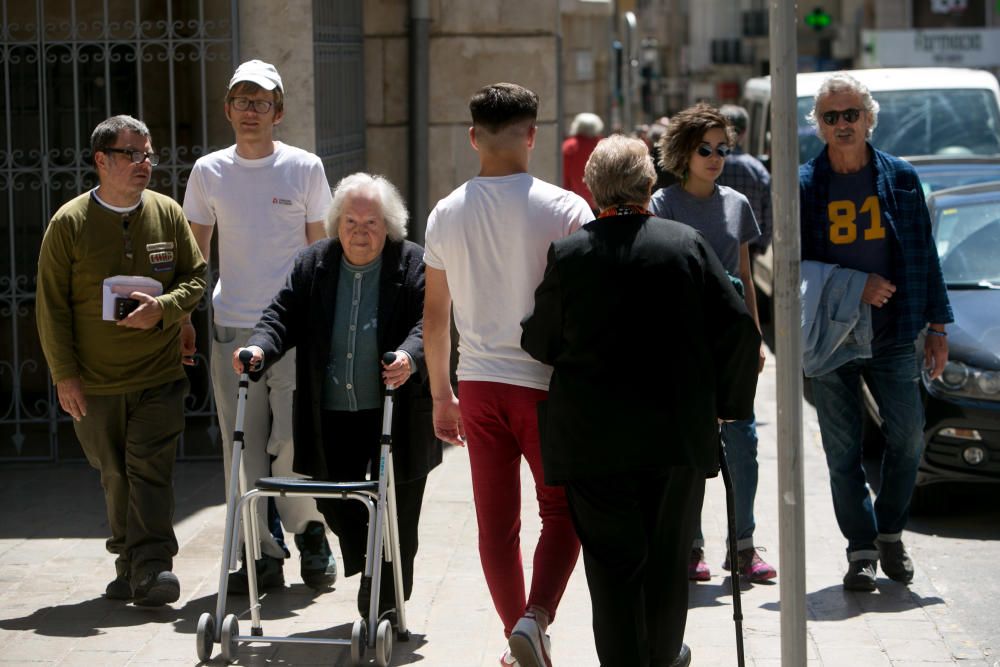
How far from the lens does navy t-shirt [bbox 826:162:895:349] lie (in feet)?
20.2

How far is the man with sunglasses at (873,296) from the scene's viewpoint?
20.1 feet

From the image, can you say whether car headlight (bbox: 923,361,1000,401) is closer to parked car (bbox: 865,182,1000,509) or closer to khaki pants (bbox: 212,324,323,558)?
parked car (bbox: 865,182,1000,509)

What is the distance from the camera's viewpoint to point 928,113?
43.3ft

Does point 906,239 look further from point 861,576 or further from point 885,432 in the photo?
point 861,576

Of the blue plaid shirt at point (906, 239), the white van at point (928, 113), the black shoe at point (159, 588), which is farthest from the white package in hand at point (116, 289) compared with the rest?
the white van at point (928, 113)

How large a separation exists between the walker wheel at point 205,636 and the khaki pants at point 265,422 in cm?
111

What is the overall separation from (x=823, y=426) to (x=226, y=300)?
2.46 metres

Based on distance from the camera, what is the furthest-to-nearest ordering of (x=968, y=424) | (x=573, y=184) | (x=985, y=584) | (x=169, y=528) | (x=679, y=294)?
(x=573, y=184) < (x=968, y=424) < (x=985, y=584) < (x=169, y=528) < (x=679, y=294)

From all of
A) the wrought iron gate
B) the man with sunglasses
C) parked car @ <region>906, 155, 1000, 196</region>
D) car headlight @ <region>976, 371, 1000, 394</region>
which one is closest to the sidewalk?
the man with sunglasses

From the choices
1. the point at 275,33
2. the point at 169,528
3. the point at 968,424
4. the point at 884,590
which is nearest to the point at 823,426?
the point at 884,590

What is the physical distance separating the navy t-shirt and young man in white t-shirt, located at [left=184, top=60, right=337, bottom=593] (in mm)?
2020

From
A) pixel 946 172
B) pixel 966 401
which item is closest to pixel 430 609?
pixel 966 401

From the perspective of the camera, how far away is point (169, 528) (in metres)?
6.17

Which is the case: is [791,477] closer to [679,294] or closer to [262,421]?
[679,294]
